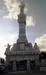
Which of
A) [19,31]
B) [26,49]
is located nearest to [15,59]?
[26,49]

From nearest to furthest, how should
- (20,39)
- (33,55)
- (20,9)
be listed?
1. (33,55)
2. (20,39)
3. (20,9)

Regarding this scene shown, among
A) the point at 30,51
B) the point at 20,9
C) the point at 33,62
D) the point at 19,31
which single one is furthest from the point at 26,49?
the point at 20,9

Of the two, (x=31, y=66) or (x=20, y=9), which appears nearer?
(x=31, y=66)

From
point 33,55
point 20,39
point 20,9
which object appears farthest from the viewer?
point 20,9

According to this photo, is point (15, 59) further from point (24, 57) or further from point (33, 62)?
point (33, 62)

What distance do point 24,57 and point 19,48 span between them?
4698mm

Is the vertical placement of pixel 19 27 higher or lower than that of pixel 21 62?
higher

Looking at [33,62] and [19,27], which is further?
[19,27]

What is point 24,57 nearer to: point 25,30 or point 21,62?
point 21,62

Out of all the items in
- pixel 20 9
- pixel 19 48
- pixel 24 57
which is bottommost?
pixel 24 57

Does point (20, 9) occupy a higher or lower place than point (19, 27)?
higher

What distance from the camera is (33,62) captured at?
59.0 meters

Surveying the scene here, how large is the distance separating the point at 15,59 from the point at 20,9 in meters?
23.9

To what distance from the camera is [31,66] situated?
192ft
